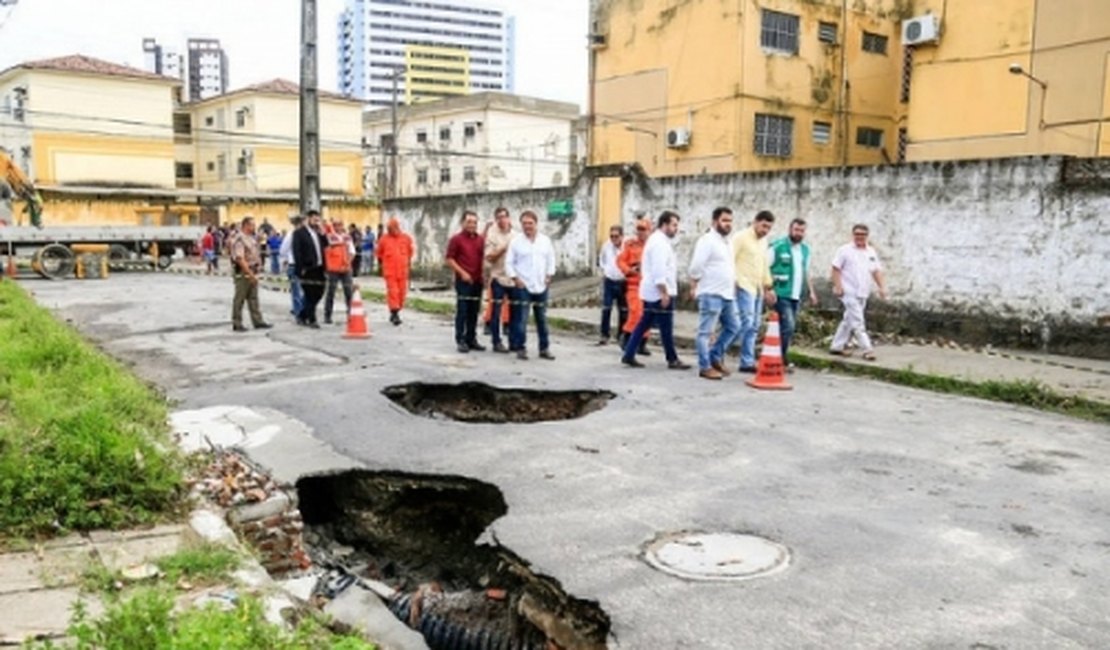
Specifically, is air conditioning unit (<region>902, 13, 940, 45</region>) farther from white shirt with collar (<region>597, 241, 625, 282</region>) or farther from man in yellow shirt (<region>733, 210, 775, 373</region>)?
man in yellow shirt (<region>733, 210, 775, 373</region>)

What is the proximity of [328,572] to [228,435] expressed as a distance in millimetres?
2349

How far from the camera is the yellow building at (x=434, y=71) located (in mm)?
95812

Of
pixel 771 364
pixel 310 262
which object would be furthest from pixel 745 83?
pixel 771 364

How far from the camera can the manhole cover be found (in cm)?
386

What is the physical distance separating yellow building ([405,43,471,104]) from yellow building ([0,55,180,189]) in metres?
51.1

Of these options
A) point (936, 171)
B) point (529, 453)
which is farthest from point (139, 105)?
point (529, 453)

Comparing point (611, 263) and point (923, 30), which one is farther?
point (923, 30)

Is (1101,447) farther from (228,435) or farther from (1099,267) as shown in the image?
(228,435)

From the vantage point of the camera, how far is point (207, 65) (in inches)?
4304

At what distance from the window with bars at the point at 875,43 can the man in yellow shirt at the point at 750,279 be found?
22.2 metres

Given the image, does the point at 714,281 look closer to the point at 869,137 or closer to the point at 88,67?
the point at 869,137

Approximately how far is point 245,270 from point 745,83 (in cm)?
1821

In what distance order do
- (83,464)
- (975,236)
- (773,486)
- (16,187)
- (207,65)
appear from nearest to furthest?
1. (83,464)
2. (773,486)
3. (975,236)
4. (16,187)
5. (207,65)

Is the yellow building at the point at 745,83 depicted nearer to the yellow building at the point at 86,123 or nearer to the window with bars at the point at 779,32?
the window with bars at the point at 779,32
